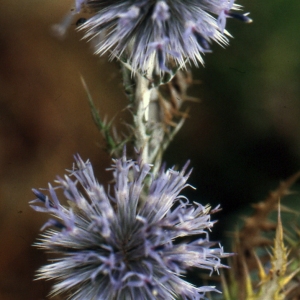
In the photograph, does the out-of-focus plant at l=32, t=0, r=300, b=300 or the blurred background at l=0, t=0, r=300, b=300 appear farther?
the blurred background at l=0, t=0, r=300, b=300

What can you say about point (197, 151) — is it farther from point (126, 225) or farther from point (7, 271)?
point (126, 225)

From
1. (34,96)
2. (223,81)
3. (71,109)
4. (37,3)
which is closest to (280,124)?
(223,81)

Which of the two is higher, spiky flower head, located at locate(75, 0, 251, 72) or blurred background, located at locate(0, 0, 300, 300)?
spiky flower head, located at locate(75, 0, 251, 72)

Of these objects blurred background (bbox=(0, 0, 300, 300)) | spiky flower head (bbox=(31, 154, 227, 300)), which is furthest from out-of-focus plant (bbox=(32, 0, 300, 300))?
blurred background (bbox=(0, 0, 300, 300))

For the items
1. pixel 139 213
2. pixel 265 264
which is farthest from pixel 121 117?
pixel 139 213

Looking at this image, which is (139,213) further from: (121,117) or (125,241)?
(121,117)

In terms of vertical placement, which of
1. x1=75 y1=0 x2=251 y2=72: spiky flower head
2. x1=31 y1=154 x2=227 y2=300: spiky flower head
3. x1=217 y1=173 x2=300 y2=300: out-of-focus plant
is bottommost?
x1=217 y1=173 x2=300 y2=300: out-of-focus plant

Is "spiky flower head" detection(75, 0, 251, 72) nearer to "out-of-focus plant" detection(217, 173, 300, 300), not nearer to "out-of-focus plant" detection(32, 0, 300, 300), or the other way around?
"out-of-focus plant" detection(32, 0, 300, 300)
